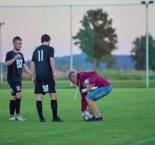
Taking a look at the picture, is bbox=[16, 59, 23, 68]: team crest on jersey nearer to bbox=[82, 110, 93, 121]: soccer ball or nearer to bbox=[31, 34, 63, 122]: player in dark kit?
bbox=[31, 34, 63, 122]: player in dark kit

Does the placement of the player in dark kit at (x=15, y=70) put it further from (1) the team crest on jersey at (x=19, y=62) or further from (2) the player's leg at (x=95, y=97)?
(2) the player's leg at (x=95, y=97)

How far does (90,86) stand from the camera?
13.1 m

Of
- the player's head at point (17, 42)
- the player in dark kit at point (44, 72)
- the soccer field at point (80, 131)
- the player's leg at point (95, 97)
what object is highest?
the player's head at point (17, 42)

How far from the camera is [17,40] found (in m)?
14.0

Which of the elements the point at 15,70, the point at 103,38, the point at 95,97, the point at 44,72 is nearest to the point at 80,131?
the point at 95,97

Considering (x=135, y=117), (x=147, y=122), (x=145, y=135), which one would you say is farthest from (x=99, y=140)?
(x=135, y=117)

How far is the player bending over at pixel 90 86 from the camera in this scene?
43.0ft

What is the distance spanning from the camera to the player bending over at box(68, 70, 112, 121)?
43.0 ft

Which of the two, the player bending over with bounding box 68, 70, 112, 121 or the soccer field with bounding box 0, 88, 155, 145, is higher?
the player bending over with bounding box 68, 70, 112, 121

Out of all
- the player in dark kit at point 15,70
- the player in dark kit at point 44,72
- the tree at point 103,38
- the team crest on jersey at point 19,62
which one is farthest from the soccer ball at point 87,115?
the tree at point 103,38

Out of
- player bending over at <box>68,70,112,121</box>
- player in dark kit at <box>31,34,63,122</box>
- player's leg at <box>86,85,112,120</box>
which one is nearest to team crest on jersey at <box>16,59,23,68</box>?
player in dark kit at <box>31,34,63,122</box>

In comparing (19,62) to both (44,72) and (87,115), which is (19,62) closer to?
(44,72)

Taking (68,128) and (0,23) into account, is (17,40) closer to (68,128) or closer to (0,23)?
(68,128)

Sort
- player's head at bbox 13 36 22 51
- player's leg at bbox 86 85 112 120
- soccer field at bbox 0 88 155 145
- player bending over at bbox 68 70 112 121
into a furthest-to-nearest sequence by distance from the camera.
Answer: player's head at bbox 13 36 22 51
player's leg at bbox 86 85 112 120
player bending over at bbox 68 70 112 121
soccer field at bbox 0 88 155 145
